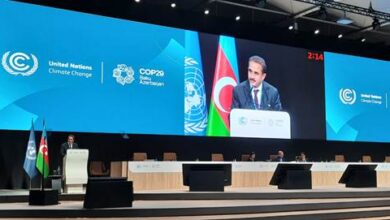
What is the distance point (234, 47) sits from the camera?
11.4 metres

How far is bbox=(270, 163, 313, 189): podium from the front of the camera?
7.69m

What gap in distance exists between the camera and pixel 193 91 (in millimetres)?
10609

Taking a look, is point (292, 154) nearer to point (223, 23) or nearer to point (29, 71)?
point (223, 23)

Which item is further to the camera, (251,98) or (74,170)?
(251,98)

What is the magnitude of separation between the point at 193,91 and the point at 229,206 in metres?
5.33

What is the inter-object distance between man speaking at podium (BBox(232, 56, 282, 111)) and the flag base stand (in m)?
6.13

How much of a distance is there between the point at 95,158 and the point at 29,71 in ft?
8.26

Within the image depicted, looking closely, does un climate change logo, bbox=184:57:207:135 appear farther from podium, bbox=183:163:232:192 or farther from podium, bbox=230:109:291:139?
podium, bbox=183:163:232:192

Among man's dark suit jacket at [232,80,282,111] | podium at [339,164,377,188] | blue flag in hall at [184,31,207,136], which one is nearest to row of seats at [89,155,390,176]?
blue flag in hall at [184,31,207,136]

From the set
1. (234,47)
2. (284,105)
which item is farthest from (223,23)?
(284,105)

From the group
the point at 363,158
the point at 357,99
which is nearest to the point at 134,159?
the point at 357,99

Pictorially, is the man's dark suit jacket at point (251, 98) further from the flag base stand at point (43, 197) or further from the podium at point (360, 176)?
the flag base stand at point (43, 197)

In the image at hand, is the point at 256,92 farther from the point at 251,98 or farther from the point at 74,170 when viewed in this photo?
the point at 74,170

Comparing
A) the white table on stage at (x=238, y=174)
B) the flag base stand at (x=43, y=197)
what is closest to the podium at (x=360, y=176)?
the white table on stage at (x=238, y=174)
